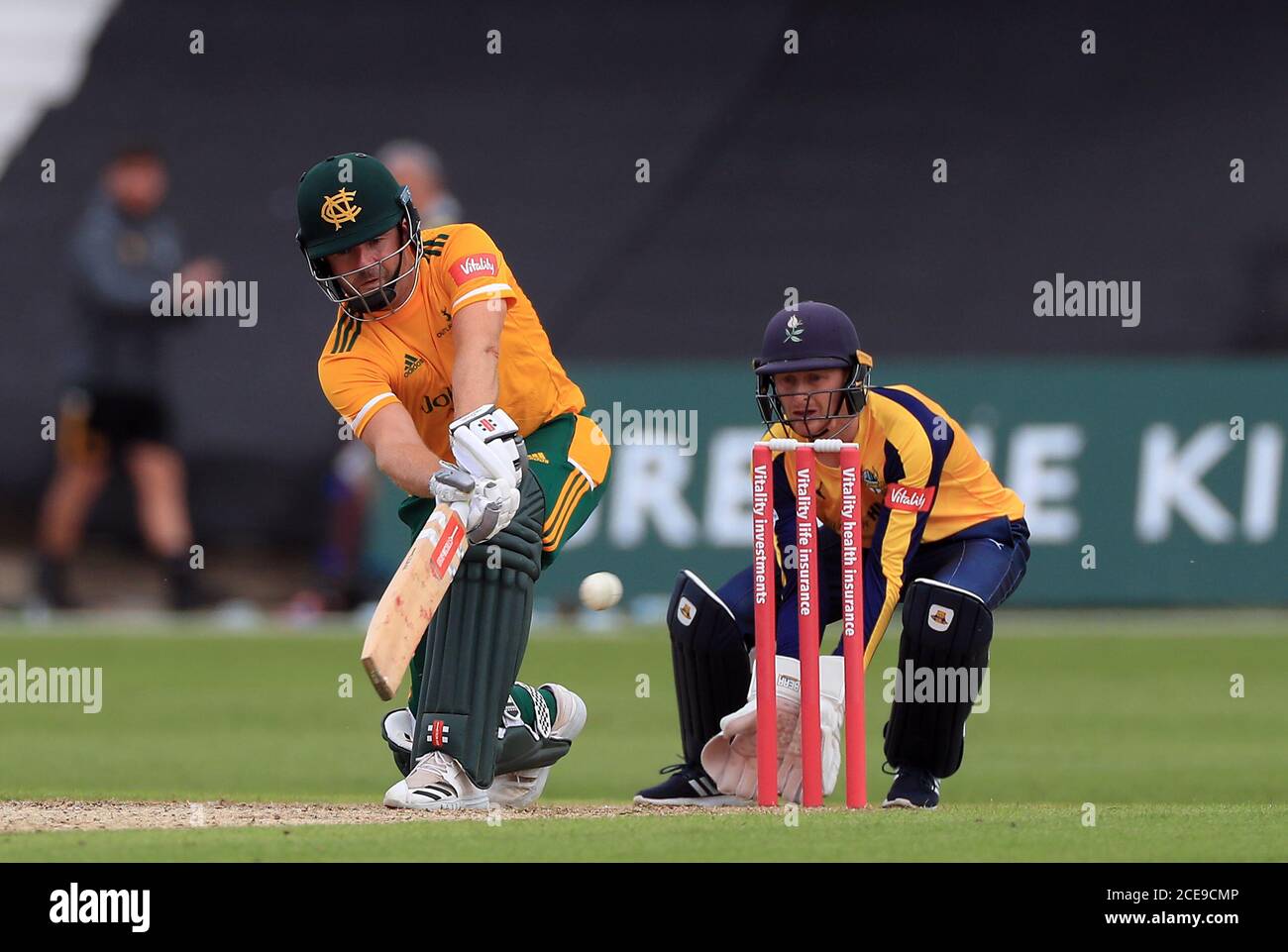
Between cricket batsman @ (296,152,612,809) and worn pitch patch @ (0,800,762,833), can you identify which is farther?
cricket batsman @ (296,152,612,809)

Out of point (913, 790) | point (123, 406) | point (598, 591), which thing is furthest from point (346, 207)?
point (123, 406)

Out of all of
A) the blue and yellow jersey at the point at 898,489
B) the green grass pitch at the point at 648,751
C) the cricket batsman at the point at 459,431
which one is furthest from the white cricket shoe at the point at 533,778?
the blue and yellow jersey at the point at 898,489

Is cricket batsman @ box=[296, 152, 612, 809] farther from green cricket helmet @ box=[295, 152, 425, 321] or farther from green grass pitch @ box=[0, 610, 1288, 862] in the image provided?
green grass pitch @ box=[0, 610, 1288, 862]

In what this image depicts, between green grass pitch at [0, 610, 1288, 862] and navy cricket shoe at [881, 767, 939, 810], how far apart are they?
0.23 ft

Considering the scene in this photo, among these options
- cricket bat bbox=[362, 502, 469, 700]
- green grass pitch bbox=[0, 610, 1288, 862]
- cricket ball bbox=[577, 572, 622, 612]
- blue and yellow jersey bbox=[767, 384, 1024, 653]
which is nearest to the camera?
green grass pitch bbox=[0, 610, 1288, 862]

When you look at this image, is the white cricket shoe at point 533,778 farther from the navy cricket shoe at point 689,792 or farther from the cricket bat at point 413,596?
the cricket bat at point 413,596

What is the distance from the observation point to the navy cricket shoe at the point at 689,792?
243 inches

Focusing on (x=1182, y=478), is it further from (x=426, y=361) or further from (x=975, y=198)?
(x=426, y=361)

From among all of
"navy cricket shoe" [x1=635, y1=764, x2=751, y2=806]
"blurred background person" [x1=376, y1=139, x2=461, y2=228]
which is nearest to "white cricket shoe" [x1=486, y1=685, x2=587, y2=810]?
"navy cricket shoe" [x1=635, y1=764, x2=751, y2=806]

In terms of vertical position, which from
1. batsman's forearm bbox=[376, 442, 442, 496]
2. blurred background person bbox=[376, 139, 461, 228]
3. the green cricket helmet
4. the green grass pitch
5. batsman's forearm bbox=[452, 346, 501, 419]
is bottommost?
the green grass pitch

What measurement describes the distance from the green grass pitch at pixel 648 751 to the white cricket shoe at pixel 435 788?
0.29 metres

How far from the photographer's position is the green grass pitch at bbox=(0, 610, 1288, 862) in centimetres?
471

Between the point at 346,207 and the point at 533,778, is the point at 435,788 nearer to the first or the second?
the point at 533,778

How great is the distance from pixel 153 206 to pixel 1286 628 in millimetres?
7872
